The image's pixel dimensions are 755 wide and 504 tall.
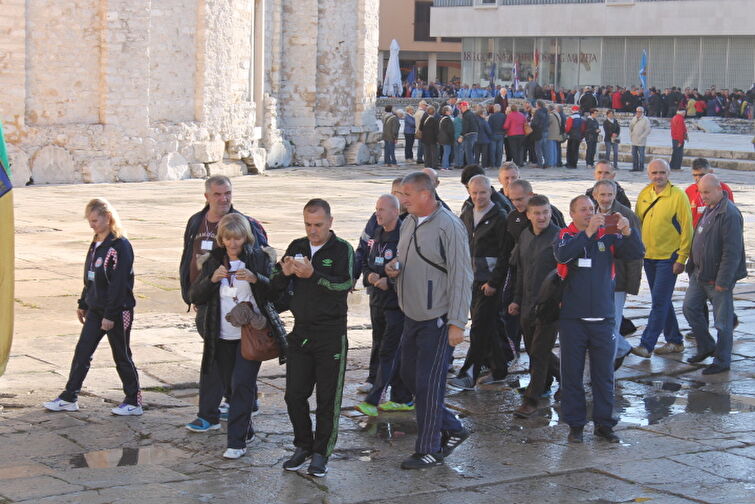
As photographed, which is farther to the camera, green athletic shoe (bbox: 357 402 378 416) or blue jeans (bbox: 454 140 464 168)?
blue jeans (bbox: 454 140 464 168)

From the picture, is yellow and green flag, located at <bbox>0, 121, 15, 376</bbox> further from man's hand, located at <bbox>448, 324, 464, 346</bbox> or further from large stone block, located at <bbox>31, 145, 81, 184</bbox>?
large stone block, located at <bbox>31, 145, 81, 184</bbox>

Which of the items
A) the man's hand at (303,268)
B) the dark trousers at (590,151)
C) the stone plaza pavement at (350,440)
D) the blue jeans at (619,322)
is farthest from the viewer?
the dark trousers at (590,151)

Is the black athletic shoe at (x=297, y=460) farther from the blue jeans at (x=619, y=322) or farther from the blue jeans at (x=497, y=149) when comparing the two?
the blue jeans at (x=497, y=149)

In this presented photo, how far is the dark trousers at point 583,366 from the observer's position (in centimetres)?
758

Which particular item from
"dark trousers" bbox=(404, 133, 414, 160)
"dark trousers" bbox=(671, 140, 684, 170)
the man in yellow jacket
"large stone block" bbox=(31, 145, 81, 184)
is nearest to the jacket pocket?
the man in yellow jacket

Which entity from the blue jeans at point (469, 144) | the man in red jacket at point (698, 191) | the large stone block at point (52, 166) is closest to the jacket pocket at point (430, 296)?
the man in red jacket at point (698, 191)

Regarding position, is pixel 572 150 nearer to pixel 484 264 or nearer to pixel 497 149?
pixel 497 149

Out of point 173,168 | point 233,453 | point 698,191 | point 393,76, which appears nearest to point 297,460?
point 233,453

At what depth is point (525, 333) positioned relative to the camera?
840 centimetres

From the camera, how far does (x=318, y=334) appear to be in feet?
22.0

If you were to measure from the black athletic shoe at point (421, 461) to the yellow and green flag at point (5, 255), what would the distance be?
246cm

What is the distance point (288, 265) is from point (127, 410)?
1.96m

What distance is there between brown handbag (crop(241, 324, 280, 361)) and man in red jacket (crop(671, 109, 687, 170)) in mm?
23240

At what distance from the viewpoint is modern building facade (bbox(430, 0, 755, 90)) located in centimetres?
5175
